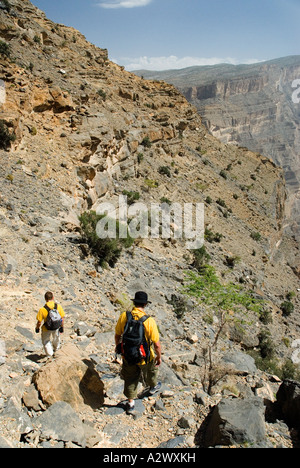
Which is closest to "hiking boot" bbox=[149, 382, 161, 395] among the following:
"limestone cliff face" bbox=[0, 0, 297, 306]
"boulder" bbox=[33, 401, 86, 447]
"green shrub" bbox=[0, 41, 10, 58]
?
"boulder" bbox=[33, 401, 86, 447]

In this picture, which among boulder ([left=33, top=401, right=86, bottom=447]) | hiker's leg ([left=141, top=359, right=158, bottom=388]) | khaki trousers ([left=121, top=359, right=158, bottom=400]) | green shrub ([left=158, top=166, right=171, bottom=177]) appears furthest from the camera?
green shrub ([left=158, top=166, right=171, bottom=177])

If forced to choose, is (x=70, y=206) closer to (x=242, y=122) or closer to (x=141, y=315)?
(x=141, y=315)

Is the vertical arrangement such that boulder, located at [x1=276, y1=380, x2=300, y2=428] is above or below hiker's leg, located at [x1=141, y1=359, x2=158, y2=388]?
below

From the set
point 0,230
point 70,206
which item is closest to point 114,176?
point 70,206

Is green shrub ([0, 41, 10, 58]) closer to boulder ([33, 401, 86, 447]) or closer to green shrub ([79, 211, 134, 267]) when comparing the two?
green shrub ([79, 211, 134, 267])

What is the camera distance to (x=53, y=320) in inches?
198

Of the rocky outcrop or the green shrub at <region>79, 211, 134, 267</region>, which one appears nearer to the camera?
the rocky outcrop

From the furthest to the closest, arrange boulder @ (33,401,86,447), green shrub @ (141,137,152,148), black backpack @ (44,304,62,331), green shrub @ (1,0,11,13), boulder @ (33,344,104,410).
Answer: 1. green shrub @ (141,137,152,148)
2. green shrub @ (1,0,11,13)
3. black backpack @ (44,304,62,331)
4. boulder @ (33,344,104,410)
5. boulder @ (33,401,86,447)

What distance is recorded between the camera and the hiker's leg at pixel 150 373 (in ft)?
15.3

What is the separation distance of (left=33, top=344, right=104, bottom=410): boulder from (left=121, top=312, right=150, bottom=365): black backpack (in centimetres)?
77

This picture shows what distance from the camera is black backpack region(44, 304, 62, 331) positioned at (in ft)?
16.5

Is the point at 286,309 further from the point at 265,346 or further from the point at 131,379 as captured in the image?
the point at 131,379

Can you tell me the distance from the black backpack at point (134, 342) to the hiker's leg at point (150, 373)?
45 centimetres

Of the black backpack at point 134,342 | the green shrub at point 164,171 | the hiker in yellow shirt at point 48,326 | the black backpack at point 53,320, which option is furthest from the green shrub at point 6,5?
the black backpack at point 134,342
